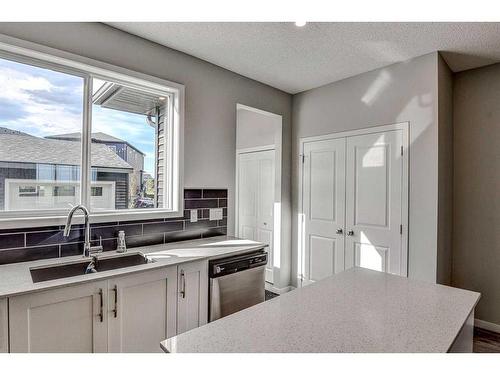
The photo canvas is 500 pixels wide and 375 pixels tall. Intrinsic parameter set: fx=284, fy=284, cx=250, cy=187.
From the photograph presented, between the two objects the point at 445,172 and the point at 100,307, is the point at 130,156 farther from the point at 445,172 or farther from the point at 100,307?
the point at 445,172

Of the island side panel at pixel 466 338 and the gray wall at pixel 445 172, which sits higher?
the gray wall at pixel 445 172

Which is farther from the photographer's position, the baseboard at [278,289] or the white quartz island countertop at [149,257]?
the baseboard at [278,289]

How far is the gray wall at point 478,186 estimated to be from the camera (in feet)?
8.96

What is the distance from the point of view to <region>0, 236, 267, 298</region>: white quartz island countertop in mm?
1388

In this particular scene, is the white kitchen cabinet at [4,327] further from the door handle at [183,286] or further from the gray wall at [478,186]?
the gray wall at [478,186]

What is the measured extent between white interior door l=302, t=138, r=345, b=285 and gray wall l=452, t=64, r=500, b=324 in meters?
1.15

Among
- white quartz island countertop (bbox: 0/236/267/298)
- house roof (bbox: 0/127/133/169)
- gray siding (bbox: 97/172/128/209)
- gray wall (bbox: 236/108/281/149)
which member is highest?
gray wall (bbox: 236/108/281/149)

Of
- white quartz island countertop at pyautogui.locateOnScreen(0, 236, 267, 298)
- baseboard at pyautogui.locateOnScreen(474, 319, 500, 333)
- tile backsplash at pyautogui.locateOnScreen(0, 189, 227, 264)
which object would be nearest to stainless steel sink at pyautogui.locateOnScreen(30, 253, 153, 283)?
white quartz island countertop at pyautogui.locateOnScreen(0, 236, 267, 298)

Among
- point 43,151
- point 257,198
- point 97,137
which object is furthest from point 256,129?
point 43,151

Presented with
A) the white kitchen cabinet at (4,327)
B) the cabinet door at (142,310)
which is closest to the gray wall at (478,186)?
the cabinet door at (142,310)

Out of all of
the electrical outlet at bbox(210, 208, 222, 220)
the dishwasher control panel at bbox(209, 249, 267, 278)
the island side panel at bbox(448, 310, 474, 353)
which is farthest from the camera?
the electrical outlet at bbox(210, 208, 222, 220)

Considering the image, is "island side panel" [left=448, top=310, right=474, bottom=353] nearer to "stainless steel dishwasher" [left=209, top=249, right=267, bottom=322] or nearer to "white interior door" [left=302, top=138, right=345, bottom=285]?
"stainless steel dishwasher" [left=209, top=249, right=267, bottom=322]

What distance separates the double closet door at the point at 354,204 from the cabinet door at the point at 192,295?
1744mm

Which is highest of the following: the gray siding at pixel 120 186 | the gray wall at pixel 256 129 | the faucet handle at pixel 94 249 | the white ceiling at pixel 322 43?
the white ceiling at pixel 322 43
